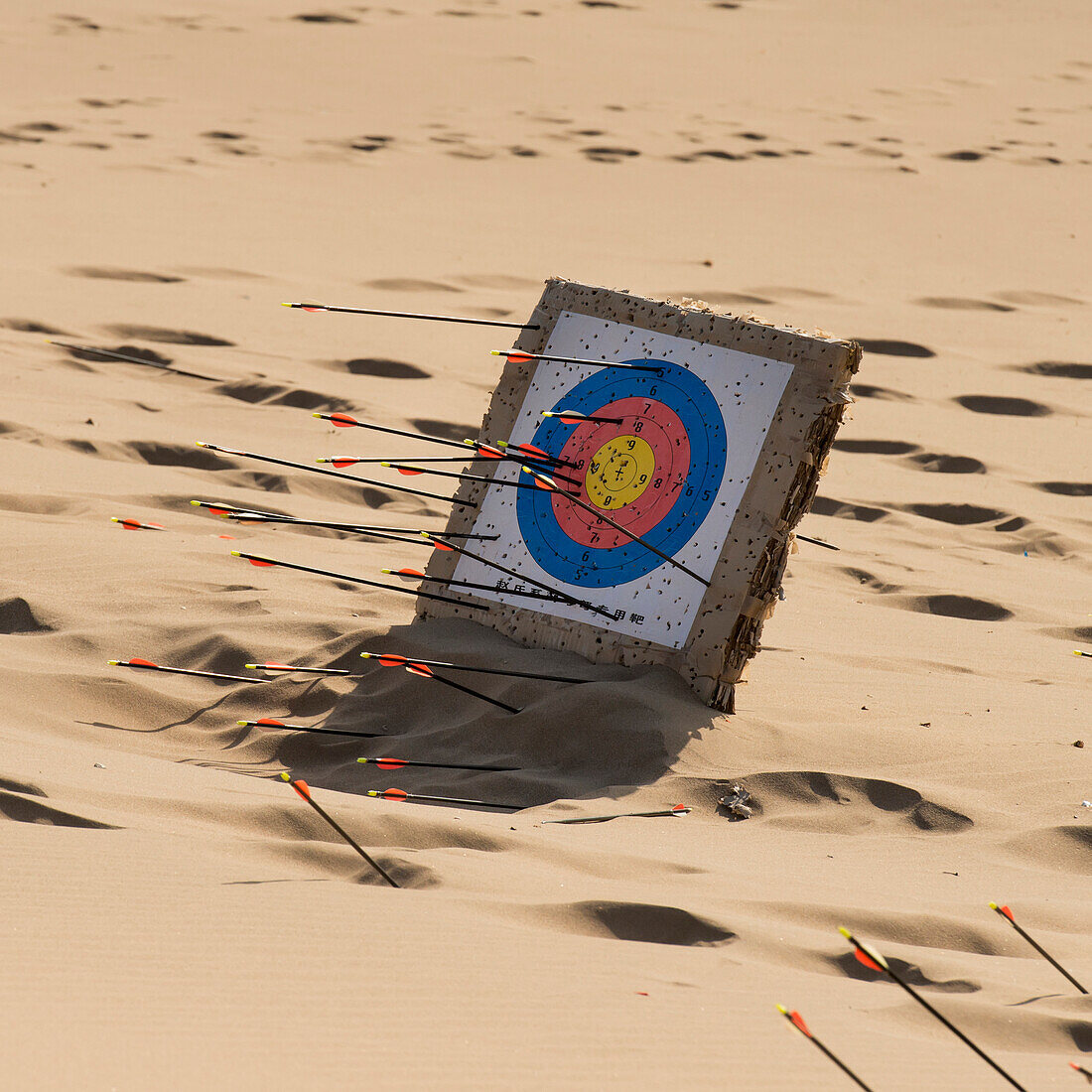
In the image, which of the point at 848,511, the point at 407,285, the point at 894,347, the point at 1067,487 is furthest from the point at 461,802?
the point at 407,285

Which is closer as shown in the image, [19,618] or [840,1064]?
[840,1064]

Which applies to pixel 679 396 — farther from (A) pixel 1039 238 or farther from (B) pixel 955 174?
(B) pixel 955 174

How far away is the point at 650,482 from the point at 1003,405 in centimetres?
435

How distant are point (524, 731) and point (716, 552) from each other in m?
0.74

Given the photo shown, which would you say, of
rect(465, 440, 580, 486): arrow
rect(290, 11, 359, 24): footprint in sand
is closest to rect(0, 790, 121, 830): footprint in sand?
rect(465, 440, 580, 486): arrow

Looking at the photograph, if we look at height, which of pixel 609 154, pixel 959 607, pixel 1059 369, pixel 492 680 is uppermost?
pixel 609 154

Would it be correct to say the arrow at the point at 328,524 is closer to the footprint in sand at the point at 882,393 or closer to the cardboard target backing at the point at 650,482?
the cardboard target backing at the point at 650,482

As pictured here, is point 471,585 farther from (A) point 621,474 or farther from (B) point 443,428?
(B) point 443,428

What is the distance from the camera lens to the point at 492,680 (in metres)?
4.08

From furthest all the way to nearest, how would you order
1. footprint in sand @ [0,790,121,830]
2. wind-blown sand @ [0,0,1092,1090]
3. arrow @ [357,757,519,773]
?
arrow @ [357,757,519,773], footprint in sand @ [0,790,121,830], wind-blown sand @ [0,0,1092,1090]

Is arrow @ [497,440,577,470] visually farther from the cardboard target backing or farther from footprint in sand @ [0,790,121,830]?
footprint in sand @ [0,790,121,830]

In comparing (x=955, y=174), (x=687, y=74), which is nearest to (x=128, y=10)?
(x=687, y=74)

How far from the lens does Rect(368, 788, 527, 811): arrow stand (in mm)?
3412

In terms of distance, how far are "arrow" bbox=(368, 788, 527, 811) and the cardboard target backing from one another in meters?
0.73
